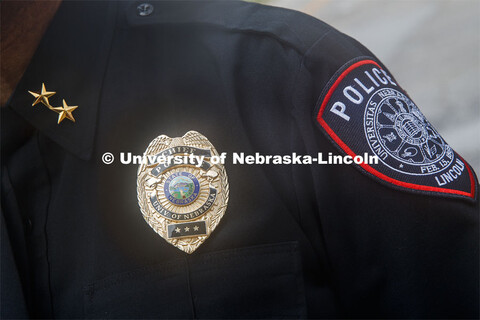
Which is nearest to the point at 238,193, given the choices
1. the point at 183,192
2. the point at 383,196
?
the point at 183,192

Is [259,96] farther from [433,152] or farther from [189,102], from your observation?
[433,152]

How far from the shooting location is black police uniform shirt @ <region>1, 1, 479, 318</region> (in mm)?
637

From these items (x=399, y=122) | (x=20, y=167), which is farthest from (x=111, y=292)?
(x=399, y=122)

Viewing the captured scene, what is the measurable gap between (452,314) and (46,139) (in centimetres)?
67

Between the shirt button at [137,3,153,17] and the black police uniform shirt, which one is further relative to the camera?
the shirt button at [137,3,153,17]

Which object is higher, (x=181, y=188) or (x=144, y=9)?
(x=144, y=9)

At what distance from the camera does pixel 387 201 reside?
0.64 m

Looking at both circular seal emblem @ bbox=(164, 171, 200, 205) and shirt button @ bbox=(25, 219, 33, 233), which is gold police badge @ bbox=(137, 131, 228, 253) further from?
shirt button @ bbox=(25, 219, 33, 233)

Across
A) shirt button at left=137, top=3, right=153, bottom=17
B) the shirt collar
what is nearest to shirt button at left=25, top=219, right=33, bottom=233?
the shirt collar

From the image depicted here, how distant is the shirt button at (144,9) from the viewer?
0.78m

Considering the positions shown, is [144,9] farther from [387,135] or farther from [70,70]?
[387,135]

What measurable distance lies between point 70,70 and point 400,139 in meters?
0.52

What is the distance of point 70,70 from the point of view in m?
0.73

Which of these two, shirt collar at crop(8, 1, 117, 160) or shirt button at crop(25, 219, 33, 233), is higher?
shirt collar at crop(8, 1, 117, 160)
